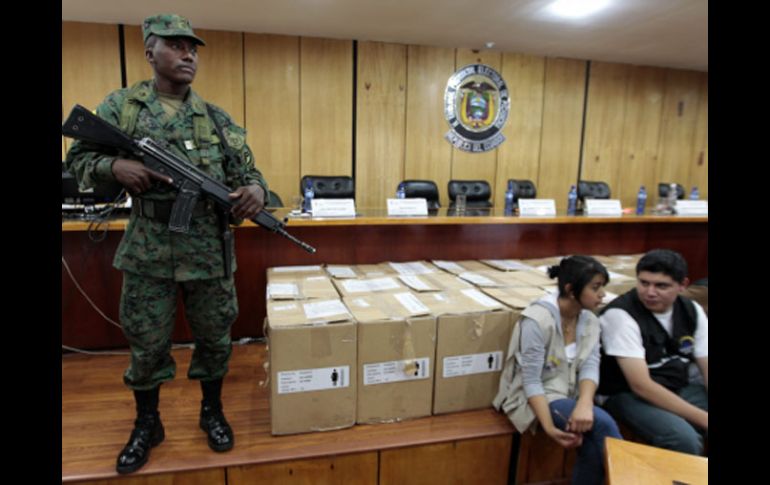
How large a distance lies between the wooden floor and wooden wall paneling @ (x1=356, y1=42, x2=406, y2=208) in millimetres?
2750

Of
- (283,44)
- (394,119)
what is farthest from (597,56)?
(283,44)

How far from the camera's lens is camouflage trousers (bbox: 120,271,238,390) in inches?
53.9

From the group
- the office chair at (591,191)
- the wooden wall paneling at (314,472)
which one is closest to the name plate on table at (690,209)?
the office chair at (591,191)

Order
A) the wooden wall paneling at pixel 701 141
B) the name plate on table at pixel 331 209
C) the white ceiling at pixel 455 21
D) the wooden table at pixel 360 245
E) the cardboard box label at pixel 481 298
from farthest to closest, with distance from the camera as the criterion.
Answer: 1. the wooden wall paneling at pixel 701 141
2. the white ceiling at pixel 455 21
3. the name plate on table at pixel 331 209
4. the wooden table at pixel 360 245
5. the cardboard box label at pixel 481 298

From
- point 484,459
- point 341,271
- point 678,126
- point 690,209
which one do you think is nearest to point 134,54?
point 341,271

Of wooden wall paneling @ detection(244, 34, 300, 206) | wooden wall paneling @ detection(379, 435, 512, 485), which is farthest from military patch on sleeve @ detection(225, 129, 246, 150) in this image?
wooden wall paneling @ detection(244, 34, 300, 206)

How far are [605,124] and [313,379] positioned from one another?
16.1 ft

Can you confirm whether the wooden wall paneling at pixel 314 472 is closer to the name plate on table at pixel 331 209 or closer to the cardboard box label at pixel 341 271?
the cardboard box label at pixel 341 271

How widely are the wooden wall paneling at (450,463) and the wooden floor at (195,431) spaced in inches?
1.3

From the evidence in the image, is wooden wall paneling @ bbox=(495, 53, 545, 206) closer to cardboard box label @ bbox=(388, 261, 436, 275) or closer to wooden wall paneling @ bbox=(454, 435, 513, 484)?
cardboard box label @ bbox=(388, 261, 436, 275)

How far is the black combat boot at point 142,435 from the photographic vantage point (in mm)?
1366

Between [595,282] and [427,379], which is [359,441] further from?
[595,282]

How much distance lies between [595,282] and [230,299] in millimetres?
1291

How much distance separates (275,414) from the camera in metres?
1.54
